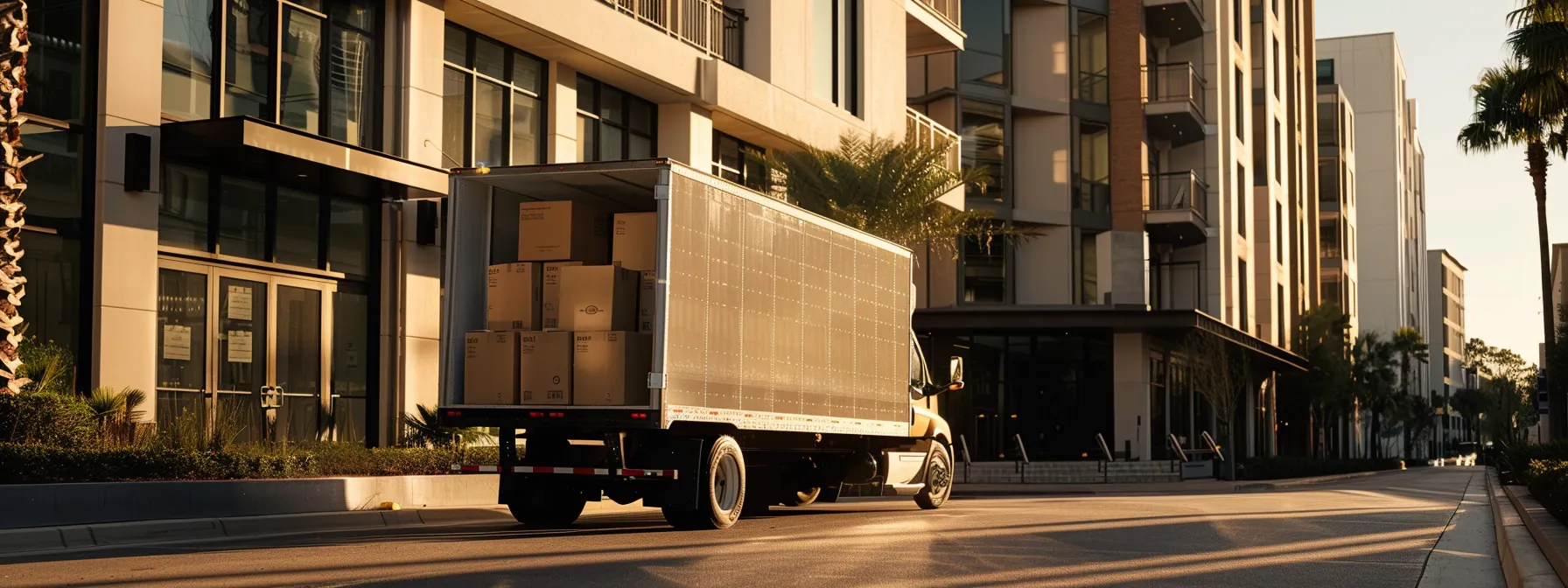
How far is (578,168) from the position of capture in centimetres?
1511

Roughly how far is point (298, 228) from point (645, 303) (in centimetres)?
681

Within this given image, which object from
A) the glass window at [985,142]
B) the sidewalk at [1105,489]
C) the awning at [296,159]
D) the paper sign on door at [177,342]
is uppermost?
the glass window at [985,142]

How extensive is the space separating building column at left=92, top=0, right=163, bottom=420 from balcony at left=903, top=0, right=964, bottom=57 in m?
19.6

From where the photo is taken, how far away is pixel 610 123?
2622cm

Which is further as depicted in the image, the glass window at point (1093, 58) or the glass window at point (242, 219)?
the glass window at point (1093, 58)

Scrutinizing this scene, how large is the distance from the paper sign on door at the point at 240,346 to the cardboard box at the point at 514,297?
16.2ft

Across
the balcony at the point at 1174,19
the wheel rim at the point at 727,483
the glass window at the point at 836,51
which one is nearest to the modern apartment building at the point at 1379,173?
the balcony at the point at 1174,19

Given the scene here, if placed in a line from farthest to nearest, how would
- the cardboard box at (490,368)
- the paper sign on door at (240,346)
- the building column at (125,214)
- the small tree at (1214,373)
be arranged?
1. the small tree at (1214,373)
2. the paper sign on door at (240,346)
3. the building column at (125,214)
4. the cardboard box at (490,368)

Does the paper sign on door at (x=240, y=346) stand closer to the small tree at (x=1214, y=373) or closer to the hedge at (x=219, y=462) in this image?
the hedge at (x=219, y=462)

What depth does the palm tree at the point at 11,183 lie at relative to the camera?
576 inches

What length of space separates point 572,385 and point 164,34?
700cm

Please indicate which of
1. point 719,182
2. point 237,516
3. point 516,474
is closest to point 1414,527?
point 719,182

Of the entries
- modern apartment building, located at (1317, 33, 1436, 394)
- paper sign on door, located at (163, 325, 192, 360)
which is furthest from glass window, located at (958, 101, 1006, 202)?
modern apartment building, located at (1317, 33, 1436, 394)

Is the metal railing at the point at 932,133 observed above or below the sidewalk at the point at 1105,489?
above
